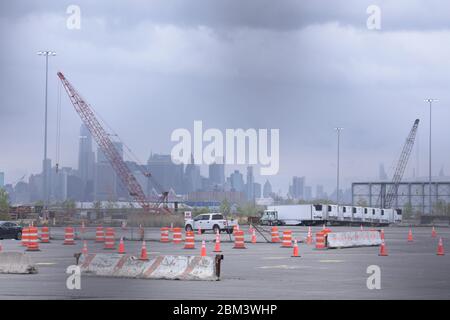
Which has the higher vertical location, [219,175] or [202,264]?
[219,175]

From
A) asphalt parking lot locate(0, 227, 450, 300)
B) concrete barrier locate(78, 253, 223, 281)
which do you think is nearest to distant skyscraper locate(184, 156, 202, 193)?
asphalt parking lot locate(0, 227, 450, 300)

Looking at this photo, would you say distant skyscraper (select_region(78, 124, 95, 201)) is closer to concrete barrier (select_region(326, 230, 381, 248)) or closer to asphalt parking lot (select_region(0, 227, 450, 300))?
concrete barrier (select_region(326, 230, 381, 248))

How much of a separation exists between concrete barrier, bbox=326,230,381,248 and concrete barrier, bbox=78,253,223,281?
70.0ft

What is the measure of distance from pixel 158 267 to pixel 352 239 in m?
24.4

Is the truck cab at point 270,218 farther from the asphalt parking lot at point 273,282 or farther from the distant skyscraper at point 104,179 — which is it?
the asphalt parking lot at point 273,282

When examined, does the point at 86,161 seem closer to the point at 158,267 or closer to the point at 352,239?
the point at 352,239

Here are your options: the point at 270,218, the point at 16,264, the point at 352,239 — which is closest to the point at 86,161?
the point at 270,218

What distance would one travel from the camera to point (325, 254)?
140 feet

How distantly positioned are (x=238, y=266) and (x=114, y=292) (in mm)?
11496

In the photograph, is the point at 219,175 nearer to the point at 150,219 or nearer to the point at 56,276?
the point at 56,276

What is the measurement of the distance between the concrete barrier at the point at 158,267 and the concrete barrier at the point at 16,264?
190 cm

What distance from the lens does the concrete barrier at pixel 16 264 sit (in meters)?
29.4

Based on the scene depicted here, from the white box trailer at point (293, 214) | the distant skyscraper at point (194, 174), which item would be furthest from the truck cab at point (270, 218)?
the distant skyscraper at point (194, 174)
